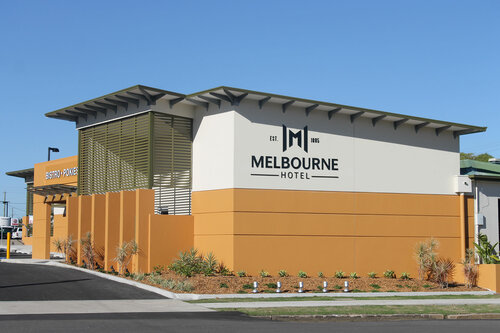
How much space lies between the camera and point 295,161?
28375 mm

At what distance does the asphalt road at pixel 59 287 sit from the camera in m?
21.6

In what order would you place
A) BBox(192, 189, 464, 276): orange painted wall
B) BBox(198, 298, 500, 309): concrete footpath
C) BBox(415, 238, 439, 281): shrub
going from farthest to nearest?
BBox(415, 238, 439, 281): shrub < BBox(192, 189, 464, 276): orange painted wall < BBox(198, 298, 500, 309): concrete footpath

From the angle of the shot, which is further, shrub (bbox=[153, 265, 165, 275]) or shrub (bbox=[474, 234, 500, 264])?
shrub (bbox=[474, 234, 500, 264])

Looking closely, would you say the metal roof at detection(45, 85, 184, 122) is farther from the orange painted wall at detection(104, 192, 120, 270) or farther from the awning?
the orange painted wall at detection(104, 192, 120, 270)

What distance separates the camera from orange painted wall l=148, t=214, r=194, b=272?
90.1 feet

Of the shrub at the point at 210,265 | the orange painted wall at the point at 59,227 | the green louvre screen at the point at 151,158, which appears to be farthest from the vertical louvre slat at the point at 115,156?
the orange painted wall at the point at 59,227

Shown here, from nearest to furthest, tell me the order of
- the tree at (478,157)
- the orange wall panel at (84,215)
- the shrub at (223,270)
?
1. the shrub at (223,270)
2. the orange wall panel at (84,215)
3. the tree at (478,157)

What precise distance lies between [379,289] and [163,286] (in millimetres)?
9019

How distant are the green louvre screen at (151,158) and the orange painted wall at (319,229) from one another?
1417 mm

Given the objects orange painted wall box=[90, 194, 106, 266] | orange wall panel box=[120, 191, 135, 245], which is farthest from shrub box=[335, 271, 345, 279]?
orange painted wall box=[90, 194, 106, 266]

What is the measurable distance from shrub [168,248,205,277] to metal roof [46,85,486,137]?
6821 millimetres

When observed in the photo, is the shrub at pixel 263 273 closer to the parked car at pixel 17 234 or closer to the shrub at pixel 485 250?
the shrub at pixel 485 250

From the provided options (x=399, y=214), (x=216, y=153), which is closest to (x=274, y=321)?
(x=216, y=153)

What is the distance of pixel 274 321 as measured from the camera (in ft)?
57.1
